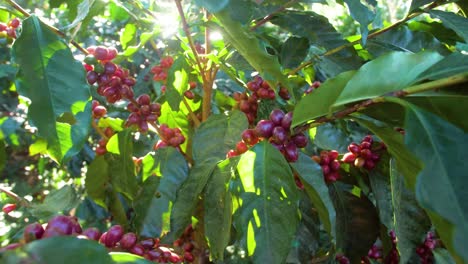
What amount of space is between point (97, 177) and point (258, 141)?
1.75 ft

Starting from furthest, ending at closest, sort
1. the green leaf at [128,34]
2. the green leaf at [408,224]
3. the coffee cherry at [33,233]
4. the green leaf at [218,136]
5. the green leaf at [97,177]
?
the green leaf at [128,34], the green leaf at [97,177], the green leaf at [218,136], the green leaf at [408,224], the coffee cherry at [33,233]

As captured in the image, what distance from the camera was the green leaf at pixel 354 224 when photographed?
1085mm

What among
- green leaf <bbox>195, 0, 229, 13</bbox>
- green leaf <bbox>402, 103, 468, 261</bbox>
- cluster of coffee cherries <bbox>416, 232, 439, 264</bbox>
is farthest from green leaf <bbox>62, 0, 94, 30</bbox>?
cluster of coffee cherries <bbox>416, 232, 439, 264</bbox>

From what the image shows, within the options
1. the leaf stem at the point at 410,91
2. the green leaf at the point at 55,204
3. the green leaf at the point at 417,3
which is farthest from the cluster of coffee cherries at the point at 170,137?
the green leaf at the point at 417,3

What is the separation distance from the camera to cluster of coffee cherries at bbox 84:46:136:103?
1.08 metres

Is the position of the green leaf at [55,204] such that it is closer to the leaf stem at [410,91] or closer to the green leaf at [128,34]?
the green leaf at [128,34]

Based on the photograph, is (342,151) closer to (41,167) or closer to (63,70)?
(63,70)

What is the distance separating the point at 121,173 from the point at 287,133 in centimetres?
45

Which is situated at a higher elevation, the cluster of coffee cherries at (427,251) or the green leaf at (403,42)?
the green leaf at (403,42)

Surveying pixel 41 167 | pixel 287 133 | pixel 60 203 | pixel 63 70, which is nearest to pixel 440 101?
pixel 287 133

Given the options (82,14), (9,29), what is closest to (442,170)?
(82,14)

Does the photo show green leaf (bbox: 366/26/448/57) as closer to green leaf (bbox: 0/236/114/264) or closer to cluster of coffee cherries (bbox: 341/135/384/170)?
cluster of coffee cherries (bbox: 341/135/384/170)

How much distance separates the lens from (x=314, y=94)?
775 millimetres

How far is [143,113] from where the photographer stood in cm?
115
